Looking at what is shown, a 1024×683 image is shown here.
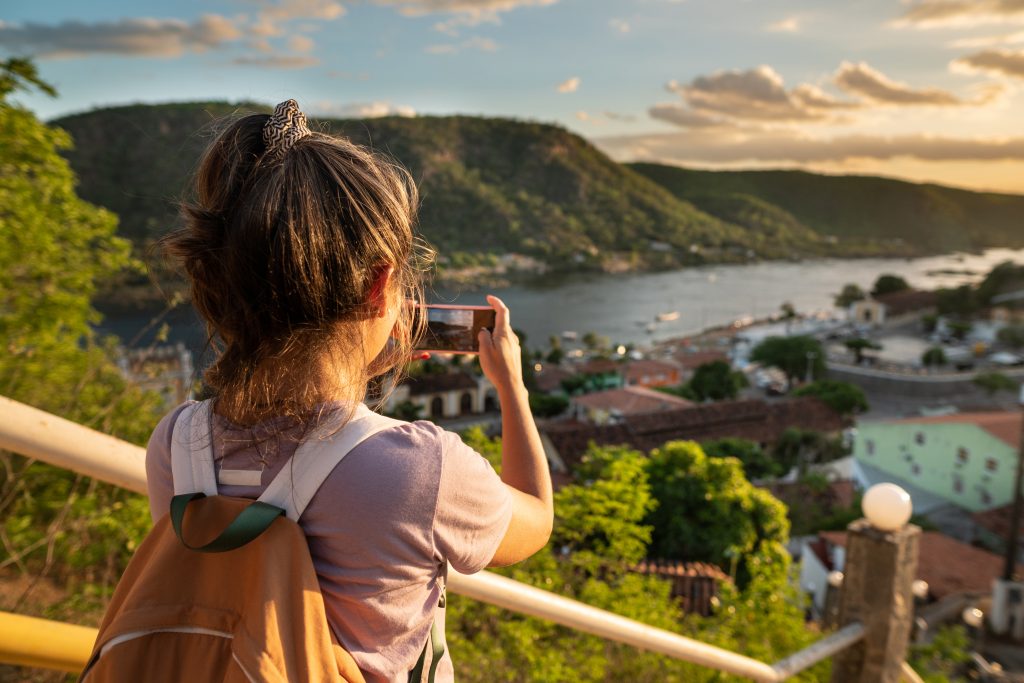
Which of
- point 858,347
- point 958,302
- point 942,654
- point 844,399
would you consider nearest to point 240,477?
point 942,654

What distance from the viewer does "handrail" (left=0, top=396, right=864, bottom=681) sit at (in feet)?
2.12

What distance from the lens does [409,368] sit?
2.19 feet

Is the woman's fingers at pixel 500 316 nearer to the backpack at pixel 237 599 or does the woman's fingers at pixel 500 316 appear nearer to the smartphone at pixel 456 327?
the smartphone at pixel 456 327

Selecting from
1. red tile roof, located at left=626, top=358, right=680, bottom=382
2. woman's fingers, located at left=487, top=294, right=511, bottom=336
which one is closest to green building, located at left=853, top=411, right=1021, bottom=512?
red tile roof, located at left=626, top=358, right=680, bottom=382

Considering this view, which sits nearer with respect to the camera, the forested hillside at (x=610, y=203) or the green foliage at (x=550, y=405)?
the green foliage at (x=550, y=405)

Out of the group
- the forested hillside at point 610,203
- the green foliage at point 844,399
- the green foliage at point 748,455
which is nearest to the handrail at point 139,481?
the green foliage at point 748,455

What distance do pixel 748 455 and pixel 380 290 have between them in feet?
63.4

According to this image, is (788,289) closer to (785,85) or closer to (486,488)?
(785,85)

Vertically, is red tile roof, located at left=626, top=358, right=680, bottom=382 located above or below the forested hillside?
below

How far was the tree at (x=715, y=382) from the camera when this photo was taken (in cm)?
2936

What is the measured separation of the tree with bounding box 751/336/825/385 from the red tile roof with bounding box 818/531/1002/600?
2176cm

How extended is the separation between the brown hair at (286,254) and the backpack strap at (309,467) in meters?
0.04

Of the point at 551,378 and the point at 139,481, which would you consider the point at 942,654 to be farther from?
the point at 551,378

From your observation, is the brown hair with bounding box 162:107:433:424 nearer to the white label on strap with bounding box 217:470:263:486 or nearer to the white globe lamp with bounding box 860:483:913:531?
the white label on strap with bounding box 217:470:263:486
